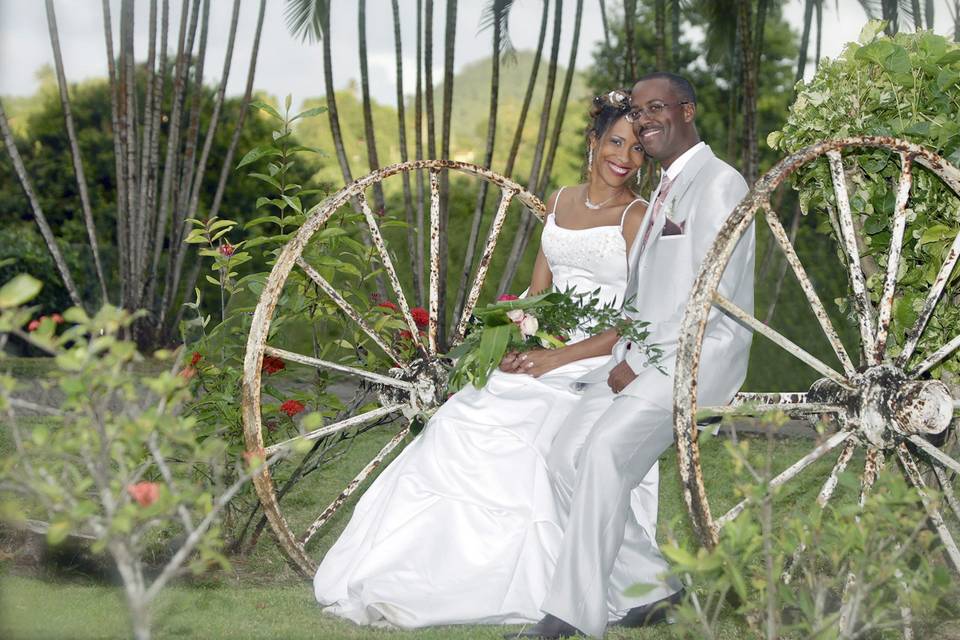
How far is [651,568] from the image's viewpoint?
420 cm

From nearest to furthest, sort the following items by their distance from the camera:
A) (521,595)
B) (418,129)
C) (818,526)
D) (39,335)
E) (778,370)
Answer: (39,335), (818,526), (521,595), (418,129), (778,370)

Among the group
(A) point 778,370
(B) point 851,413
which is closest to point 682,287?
(B) point 851,413

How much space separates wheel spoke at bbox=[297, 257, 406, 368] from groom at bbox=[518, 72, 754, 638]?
1130mm

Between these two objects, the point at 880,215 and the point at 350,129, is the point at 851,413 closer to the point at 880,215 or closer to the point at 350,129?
the point at 880,215

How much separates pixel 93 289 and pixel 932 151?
40.7 ft

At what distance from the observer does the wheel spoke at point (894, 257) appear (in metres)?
3.59

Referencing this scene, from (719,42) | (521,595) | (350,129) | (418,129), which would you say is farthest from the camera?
(350,129)

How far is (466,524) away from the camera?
408 cm

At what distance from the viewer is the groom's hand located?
12.8 feet

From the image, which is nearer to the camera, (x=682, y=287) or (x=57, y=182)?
(x=682, y=287)

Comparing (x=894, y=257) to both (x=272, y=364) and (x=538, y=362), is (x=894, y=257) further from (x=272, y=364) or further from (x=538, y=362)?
(x=272, y=364)

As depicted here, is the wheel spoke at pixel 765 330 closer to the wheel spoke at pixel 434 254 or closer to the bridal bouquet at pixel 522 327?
the bridal bouquet at pixel 522 327

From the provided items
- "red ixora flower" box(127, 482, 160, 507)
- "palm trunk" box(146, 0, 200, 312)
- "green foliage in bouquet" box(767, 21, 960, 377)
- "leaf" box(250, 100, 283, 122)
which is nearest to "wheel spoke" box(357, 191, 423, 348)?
"leaf" box(250, 100, 283, 122)

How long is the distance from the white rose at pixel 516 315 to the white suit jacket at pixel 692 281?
554mm
